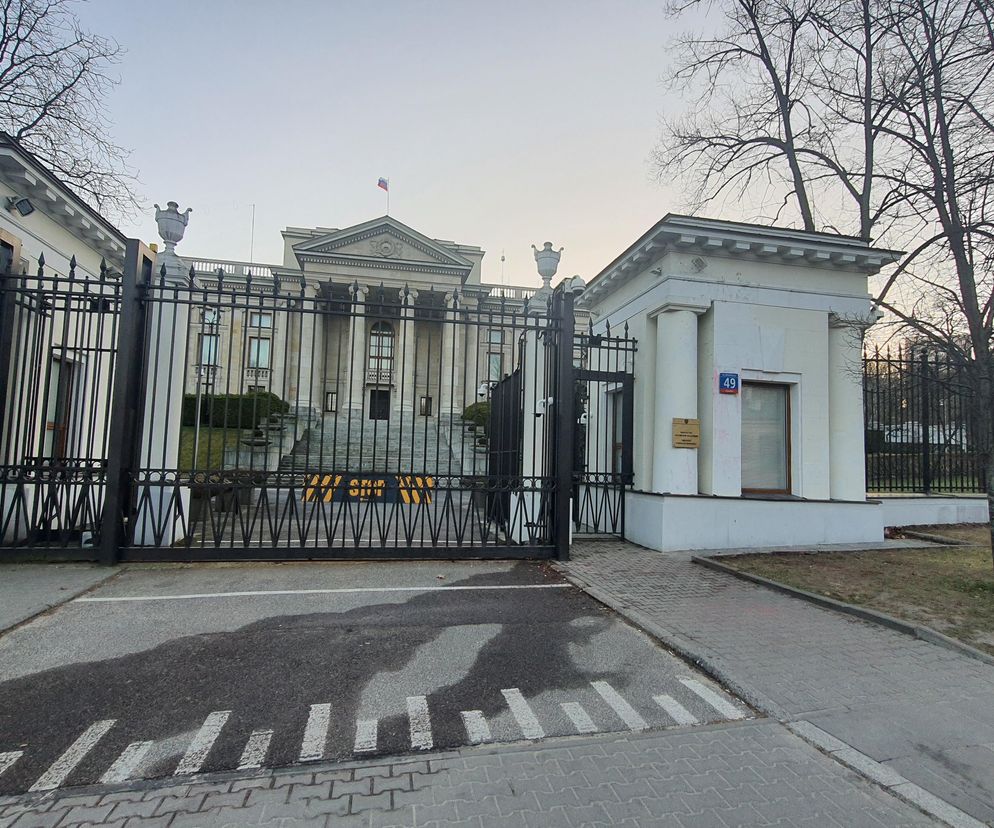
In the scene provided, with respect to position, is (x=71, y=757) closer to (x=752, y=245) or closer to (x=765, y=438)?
(x=765, y=438)

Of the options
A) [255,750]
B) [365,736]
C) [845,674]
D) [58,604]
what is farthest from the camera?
[58,604]

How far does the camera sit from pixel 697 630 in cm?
467

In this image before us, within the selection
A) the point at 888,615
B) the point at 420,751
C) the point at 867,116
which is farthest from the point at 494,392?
the point at 867,116

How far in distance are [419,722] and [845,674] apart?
304cm

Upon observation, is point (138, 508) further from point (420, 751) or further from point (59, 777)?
point (420, 751)

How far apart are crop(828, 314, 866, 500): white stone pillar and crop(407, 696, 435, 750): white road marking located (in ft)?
27.7

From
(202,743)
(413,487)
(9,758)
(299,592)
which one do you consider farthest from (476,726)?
(413,487)

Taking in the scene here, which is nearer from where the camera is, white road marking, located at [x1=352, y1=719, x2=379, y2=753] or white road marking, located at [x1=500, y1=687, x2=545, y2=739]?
white road marking, located at [x1=352, y1=719, x2=379, y2=753]

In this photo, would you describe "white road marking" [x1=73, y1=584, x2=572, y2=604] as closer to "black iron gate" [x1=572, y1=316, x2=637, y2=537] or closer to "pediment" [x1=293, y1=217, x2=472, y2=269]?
"black iron gate" [x1=572, y1=316, x2=637, y2=537]

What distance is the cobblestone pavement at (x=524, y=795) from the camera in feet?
7.54

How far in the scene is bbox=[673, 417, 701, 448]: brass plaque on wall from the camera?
841 centimetres

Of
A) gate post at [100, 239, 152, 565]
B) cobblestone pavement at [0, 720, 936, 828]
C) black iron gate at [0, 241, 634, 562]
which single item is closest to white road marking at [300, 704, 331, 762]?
cobblestone pavement at [0, 720, 936, 828]

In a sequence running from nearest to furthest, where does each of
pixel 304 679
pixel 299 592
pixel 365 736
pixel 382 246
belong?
pixel 365 736 → pixel 304 679 → pixel 299 592 → pixel 382 246

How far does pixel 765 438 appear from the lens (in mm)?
9109
